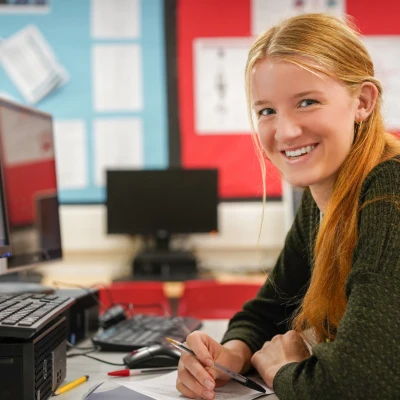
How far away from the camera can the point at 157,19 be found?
3.64 metres

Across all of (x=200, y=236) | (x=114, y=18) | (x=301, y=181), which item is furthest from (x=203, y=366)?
(x=114, y=18)

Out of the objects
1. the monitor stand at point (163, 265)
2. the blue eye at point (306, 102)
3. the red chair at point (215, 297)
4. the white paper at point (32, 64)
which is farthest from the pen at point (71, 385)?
the white paper at point (32, 64)

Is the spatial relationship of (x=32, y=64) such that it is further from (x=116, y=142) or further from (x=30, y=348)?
(x=30, y=348)

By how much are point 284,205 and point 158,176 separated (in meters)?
0.85

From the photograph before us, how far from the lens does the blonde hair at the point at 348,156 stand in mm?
970

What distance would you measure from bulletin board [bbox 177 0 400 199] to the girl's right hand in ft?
8.41

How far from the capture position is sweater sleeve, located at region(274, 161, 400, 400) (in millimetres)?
746

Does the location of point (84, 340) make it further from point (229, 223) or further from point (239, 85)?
point (239, 85)

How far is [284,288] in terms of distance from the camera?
4.39 ft

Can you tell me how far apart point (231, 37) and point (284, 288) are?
8.73 ft

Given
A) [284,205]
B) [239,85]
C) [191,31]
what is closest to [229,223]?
[284,205]

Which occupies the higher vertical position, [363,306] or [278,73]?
[278,73]

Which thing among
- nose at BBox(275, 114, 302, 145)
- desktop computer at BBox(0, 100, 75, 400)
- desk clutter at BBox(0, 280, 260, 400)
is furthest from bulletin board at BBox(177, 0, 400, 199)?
nose at BBox(275, 114, 302, 145)

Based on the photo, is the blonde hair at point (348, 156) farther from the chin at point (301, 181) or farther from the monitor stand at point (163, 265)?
the monitor stand at point (163, 265)
